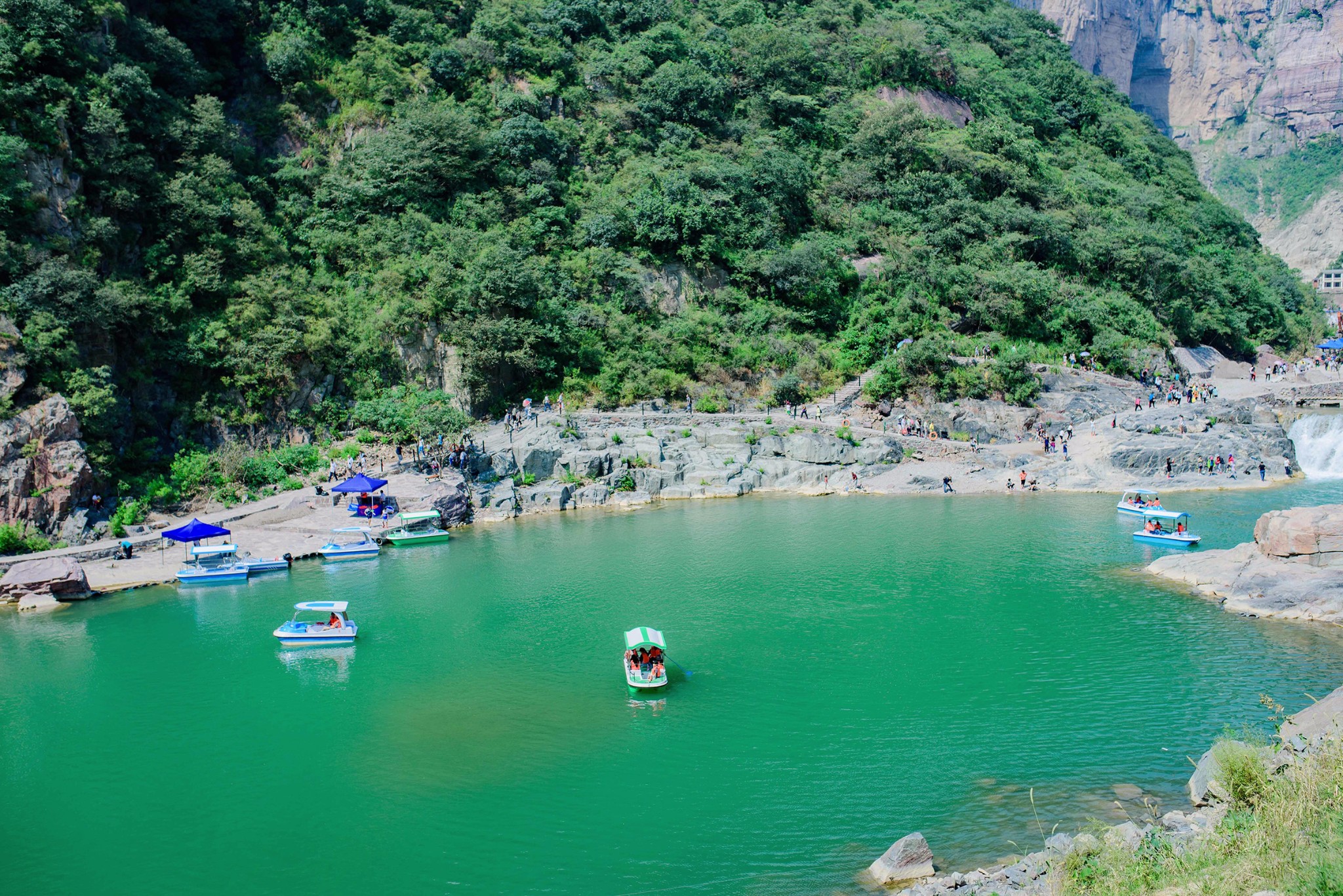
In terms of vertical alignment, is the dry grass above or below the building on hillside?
below

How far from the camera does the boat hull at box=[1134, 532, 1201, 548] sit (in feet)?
111

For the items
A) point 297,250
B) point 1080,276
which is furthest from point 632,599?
point 1080,276

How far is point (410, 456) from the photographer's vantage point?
45812mm

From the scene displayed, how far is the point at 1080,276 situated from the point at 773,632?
48.2 meters

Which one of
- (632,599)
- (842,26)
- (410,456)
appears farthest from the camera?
(842,26)

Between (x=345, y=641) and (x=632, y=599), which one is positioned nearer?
(x=345, y=641)

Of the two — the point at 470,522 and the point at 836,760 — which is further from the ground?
the point at 470,522

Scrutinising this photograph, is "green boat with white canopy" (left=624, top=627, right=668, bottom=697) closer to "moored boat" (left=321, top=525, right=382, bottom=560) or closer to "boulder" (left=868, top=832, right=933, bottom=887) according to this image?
"boulder" (left=868, top=832, right=933, bottom=887)

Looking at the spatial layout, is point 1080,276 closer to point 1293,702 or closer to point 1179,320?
point 1179,320

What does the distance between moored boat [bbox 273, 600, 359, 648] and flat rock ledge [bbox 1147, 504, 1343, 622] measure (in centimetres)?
2691

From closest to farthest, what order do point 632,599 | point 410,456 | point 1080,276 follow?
point 632,599 → point 410,456 → point 1080,276

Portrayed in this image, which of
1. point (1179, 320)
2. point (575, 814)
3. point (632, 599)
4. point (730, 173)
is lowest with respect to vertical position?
point (575, 814)

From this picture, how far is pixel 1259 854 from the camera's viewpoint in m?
10.8

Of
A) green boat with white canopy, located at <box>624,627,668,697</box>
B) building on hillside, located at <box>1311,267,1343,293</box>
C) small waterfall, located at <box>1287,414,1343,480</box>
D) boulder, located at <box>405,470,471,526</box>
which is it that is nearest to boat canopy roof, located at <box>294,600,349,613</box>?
green boat with white canopy, located at <box>624,627,668,697</box>
